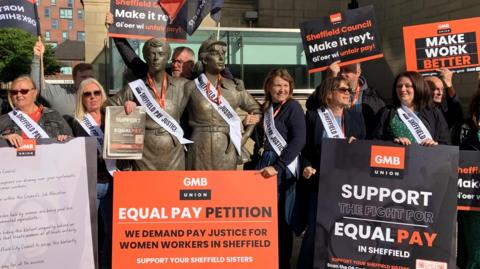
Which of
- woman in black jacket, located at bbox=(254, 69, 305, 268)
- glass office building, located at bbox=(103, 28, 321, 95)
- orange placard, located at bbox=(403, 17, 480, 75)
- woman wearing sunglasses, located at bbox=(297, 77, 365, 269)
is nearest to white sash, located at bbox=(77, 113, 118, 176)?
woman in black jacket, located at bbox=(254, 69, 305, 268)

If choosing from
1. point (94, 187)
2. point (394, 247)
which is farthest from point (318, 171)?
point (94, 187)

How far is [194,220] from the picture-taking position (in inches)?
146

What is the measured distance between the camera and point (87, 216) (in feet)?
12.0

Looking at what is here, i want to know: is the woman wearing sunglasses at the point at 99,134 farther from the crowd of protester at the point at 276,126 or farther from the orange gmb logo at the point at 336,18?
the orange gmb logo at the point at 336,18

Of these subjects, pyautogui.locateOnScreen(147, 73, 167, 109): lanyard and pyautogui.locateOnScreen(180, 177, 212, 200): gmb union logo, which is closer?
pyautogui.locateOnScreen(180, 177, 212, 200): gmb union logo

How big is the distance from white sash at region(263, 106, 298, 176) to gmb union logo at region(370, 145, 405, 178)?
69 cm

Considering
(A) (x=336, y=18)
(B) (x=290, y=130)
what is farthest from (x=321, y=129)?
(A) (x=336, y=18)

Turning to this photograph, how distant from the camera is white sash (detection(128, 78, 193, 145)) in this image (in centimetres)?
406

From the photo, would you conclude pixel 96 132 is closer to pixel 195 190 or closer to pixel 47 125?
pixel 47 125

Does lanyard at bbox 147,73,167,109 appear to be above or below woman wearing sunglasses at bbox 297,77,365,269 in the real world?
above

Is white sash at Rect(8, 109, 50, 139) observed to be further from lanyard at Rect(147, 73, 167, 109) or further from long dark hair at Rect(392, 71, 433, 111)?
long dark hair at Rect(392, 71, 433, 111)

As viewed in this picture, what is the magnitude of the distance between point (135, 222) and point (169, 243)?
0.29 metres

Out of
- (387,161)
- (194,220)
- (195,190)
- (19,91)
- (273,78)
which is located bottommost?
(194,220)

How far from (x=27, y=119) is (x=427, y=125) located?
3.07 metres
